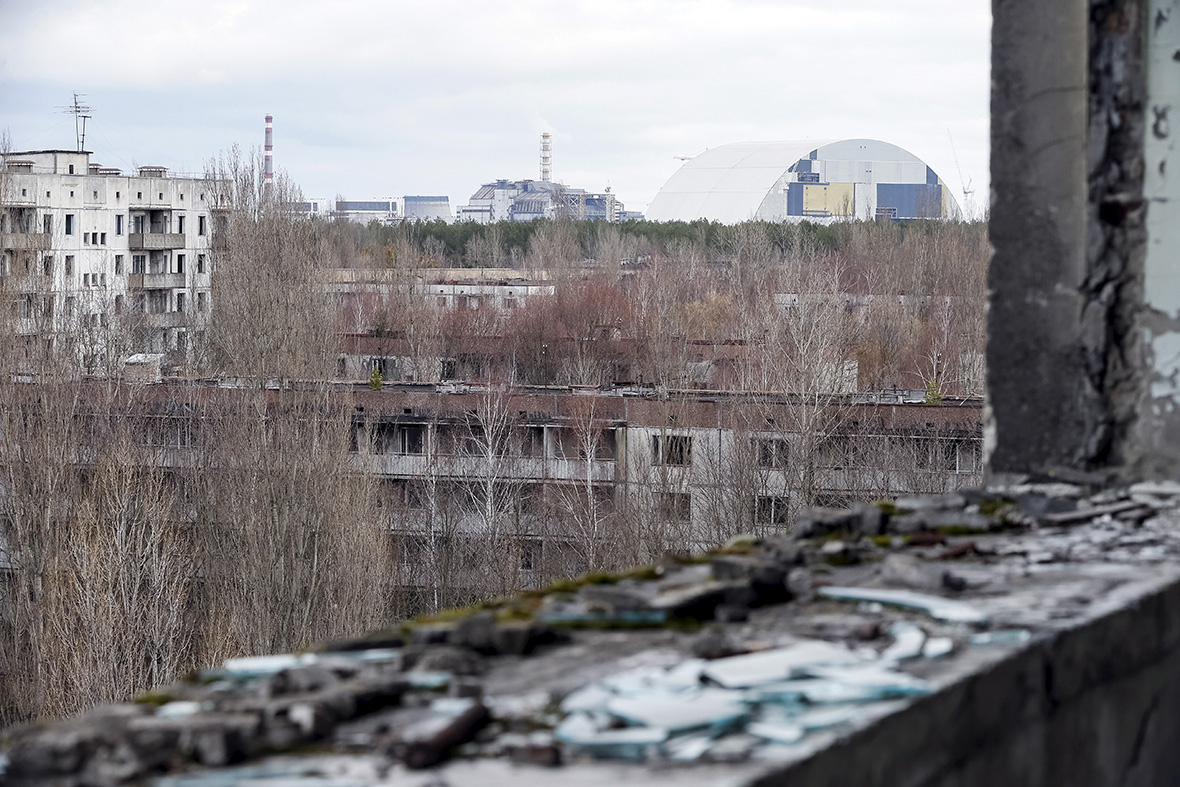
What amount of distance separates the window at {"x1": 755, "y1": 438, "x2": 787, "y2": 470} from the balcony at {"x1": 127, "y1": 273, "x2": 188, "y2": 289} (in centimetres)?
1886

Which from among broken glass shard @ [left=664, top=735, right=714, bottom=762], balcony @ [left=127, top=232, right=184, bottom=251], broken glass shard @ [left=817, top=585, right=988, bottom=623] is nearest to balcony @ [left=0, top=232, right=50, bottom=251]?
balcony @ [left=127, top=232, right=184, bottom=251]

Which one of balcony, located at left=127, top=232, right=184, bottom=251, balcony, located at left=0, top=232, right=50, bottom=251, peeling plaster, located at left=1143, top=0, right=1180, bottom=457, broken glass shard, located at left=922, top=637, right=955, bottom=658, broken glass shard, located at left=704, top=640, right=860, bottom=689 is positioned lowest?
broken glass shard, located at left=704, top=640, right=860, bottom=689

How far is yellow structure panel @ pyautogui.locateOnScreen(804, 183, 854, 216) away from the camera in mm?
69312

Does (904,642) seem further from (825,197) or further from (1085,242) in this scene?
(825,197)

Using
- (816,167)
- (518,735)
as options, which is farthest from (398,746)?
(816,167)

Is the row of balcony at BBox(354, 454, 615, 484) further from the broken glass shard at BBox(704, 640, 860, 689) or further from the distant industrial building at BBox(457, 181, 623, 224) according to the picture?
the distant industrial building at BBox(457, 181, 623, 224)

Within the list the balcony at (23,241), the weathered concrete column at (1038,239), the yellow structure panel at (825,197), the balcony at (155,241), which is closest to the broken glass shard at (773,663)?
the weathered concrete column at (1038,239)

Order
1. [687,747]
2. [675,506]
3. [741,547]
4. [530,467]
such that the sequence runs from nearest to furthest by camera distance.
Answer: [687,747], [741,547], [675,506], [530,467]

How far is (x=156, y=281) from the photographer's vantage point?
114ft

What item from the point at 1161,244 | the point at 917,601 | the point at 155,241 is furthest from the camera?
the point at 155,241

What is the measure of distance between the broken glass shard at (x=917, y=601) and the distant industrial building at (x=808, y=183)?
67.2 meters

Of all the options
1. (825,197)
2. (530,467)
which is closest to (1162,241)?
(530,467)

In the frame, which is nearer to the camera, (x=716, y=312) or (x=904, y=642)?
(x=904, y=642)

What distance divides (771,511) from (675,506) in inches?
55.0
